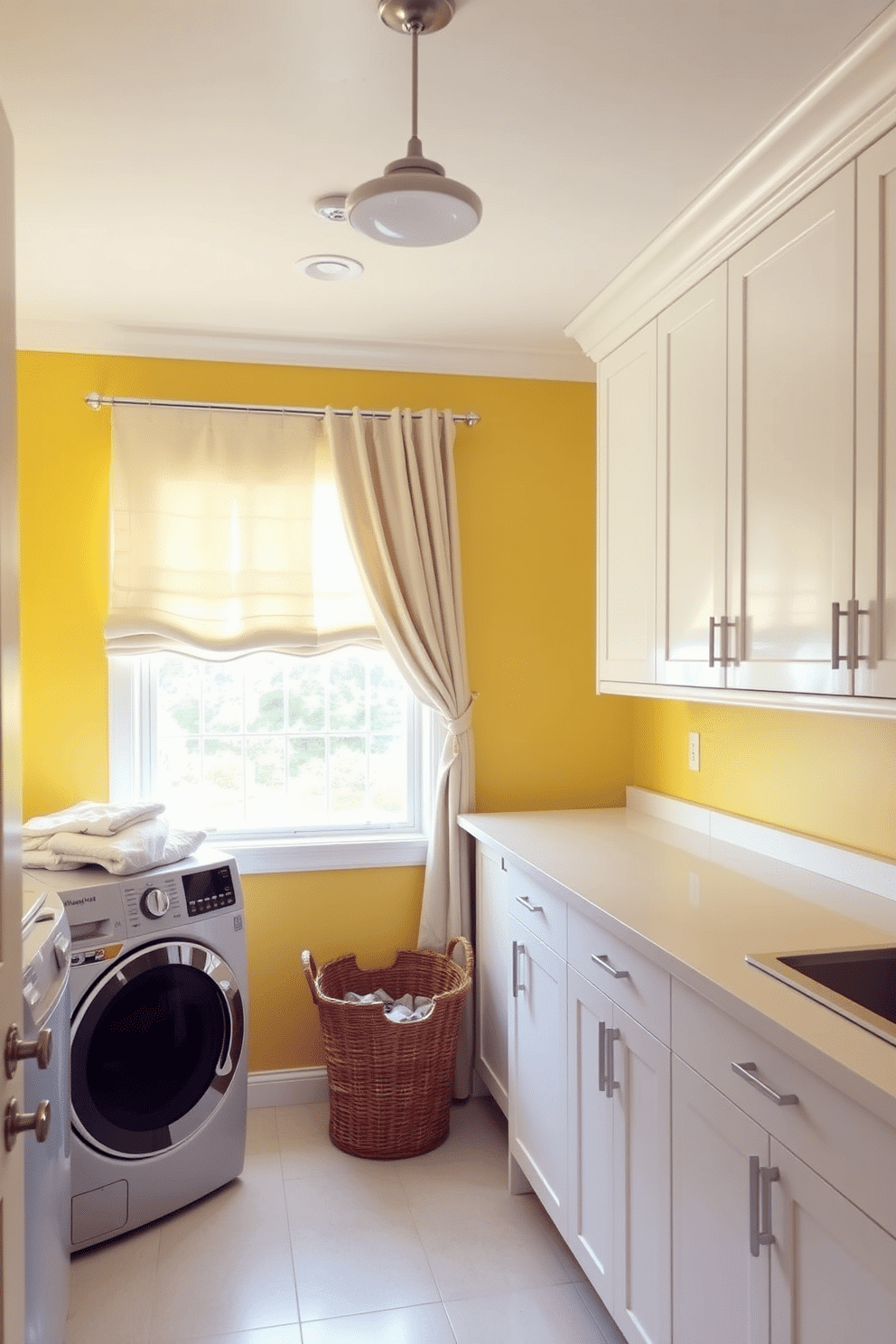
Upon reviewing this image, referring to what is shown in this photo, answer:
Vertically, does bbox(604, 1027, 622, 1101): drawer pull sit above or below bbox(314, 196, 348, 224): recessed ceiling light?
below

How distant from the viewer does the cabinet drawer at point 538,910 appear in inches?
94.9

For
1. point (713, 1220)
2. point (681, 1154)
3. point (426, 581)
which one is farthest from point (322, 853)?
point (713, 1220)

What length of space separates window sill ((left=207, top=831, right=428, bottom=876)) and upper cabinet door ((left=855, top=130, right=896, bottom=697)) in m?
1.98

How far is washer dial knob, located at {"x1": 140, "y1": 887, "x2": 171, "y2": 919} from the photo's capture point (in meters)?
2.64

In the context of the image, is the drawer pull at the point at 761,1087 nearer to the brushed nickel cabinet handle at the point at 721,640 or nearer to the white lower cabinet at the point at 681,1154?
the white lower cabinet at the point at 681,1154

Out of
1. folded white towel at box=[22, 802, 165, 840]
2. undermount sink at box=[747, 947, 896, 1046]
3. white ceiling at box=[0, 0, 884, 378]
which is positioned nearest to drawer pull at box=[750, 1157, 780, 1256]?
undermount sink at box=[747, 947, 896, 1046]

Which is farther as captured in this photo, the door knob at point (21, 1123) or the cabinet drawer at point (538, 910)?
the cabinet drawer at point (538, 910)

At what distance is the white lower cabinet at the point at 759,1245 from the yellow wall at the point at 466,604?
183 cm

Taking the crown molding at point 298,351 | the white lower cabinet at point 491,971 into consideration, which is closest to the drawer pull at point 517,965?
the white lower cabinet at point 491,971

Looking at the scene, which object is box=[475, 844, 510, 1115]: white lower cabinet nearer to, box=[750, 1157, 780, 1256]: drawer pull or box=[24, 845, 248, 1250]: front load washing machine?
box=[24, 845, 248, 1250]: front load washing machine

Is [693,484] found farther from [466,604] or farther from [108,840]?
[108,840]

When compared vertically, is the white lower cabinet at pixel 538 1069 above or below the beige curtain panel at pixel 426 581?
below

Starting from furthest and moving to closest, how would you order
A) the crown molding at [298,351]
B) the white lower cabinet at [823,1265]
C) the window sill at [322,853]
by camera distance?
the window sill at [322,853] → the crown molding at [298,351] → the white lower cabinet at [823,1265]

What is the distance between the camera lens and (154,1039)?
267cm
